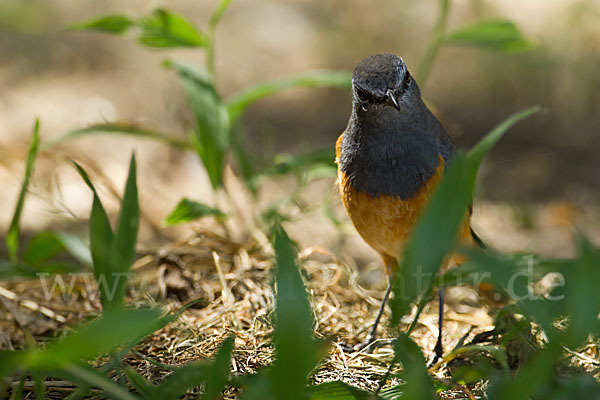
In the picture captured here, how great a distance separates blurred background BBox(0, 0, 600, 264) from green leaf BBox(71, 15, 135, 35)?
108 cm

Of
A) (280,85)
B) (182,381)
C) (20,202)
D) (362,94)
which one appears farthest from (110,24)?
(182,381)

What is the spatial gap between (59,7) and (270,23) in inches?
94.2

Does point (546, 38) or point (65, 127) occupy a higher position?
point (546, 38)

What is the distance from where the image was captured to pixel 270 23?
766 cm

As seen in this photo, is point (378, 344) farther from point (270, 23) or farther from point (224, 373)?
point (270, 23)

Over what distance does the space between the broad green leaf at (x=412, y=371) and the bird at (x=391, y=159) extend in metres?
0.87

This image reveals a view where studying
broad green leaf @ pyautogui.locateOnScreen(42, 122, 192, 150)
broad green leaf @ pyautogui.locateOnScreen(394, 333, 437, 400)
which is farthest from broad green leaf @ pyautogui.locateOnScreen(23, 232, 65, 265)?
broad green leaf @ pyautogui.locateOnScreen(394, 333, 437, 400)

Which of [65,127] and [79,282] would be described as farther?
[65,127]

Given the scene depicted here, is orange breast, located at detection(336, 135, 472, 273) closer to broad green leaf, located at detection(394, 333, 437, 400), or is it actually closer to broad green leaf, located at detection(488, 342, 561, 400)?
broad green leaf, located at detection(394, 333, 437, 400)

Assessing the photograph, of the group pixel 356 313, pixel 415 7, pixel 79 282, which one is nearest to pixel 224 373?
pixel 356 313

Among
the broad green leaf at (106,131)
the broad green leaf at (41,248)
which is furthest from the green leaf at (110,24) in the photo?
the broad green leaf at (41,248)

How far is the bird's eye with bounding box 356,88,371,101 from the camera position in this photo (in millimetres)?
2916

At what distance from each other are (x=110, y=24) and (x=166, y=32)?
0.31 m

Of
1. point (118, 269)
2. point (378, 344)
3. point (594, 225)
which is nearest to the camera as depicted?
point (118, 269)
